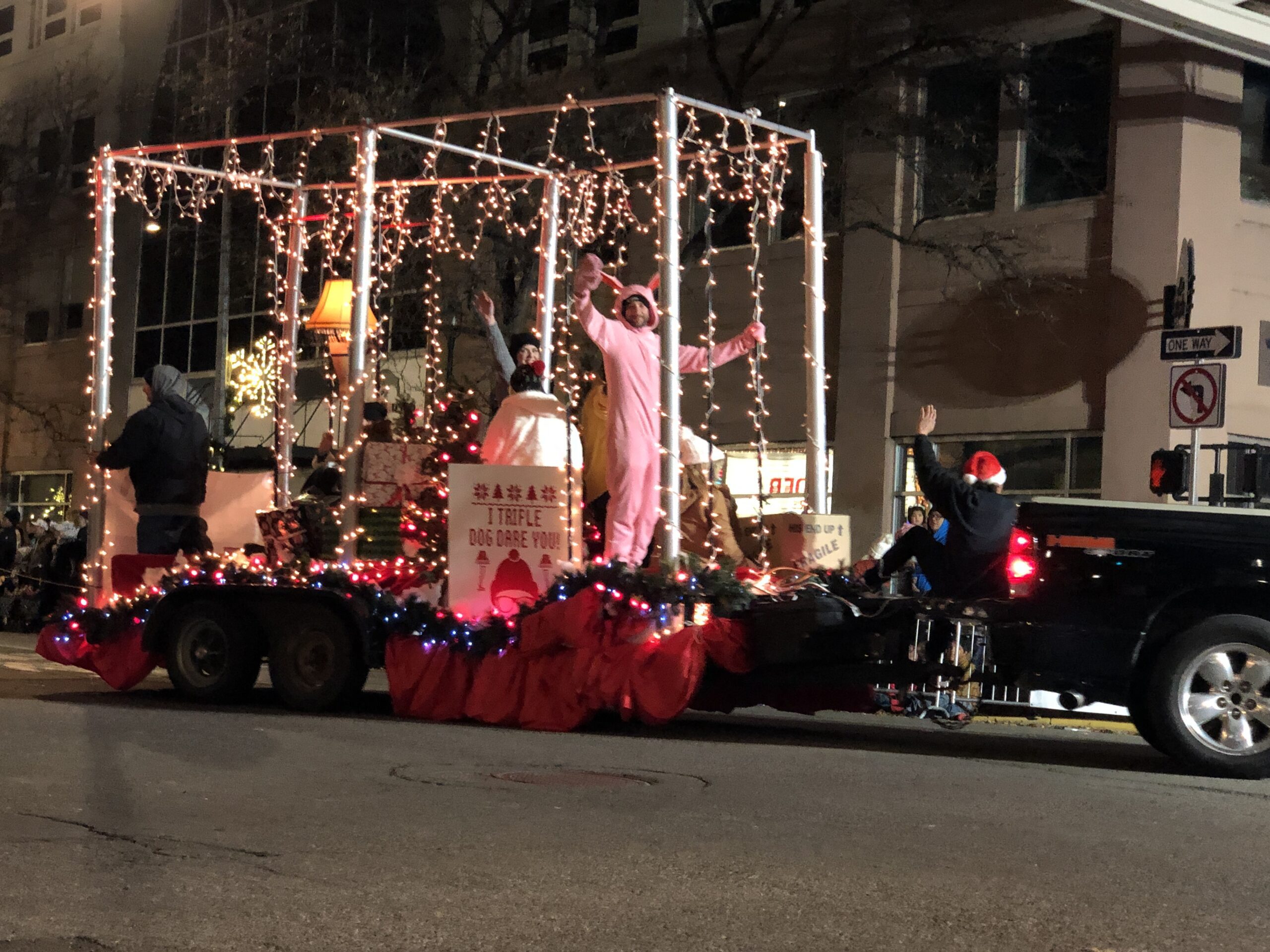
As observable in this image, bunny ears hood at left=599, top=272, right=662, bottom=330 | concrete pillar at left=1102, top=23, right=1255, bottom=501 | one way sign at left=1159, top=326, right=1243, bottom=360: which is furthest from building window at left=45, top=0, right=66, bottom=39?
bunny ears hood at left=599, top=272, right=662, bottom=330

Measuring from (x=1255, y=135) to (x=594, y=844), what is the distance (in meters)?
16.8

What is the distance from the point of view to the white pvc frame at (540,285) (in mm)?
10945

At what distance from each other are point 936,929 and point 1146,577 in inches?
178

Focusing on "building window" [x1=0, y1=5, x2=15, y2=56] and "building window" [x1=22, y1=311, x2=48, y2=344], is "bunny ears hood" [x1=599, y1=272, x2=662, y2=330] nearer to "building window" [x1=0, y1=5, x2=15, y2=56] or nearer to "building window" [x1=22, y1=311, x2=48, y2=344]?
"building window" [x1=22, y1=311, x2=48, y2=344]

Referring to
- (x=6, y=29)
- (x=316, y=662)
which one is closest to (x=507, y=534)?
(x=316, y=662)

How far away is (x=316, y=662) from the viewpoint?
11.7 metres

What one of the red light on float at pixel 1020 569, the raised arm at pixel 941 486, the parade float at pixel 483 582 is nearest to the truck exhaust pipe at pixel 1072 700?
the parade float at pixel 483 582

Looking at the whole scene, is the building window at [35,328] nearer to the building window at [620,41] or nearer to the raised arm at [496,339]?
the building window at [620,41]

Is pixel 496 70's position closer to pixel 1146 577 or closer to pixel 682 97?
pixel 682 97

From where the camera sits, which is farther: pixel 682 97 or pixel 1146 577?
pixel 682 97

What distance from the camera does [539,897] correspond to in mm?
5500

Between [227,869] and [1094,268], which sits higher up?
[1094,268]

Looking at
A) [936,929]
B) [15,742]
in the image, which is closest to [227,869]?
[936,929]

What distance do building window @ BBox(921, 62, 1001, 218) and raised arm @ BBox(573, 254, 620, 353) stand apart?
→ 11939 mm
